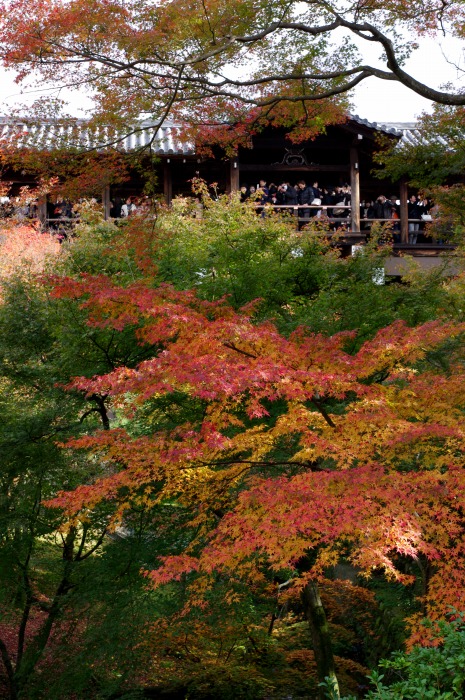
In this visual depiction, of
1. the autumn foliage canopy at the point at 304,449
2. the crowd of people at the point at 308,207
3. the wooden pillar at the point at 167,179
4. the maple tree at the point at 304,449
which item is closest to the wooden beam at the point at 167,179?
the wooden pillar at the point at 167,179

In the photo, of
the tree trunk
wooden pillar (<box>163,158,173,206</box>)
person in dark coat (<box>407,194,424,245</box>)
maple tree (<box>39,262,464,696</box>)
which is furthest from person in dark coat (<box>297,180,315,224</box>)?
the tree trunk

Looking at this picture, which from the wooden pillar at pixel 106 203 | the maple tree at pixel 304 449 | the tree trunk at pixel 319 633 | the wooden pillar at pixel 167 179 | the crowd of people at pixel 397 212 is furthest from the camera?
the crowd of people at pixel 397 212

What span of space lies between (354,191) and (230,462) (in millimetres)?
12716

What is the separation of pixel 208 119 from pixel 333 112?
6.45ft

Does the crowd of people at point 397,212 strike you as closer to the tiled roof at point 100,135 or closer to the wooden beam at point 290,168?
the wooden beam at point 290,168

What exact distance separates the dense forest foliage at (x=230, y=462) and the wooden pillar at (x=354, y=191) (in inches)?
140

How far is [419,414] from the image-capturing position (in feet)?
25.1

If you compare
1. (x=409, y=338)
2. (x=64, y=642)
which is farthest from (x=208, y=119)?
(x=64, y=642)

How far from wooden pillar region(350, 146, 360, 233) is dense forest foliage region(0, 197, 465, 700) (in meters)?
3.55

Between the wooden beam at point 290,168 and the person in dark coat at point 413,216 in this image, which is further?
the person in dark coat at point 413,216

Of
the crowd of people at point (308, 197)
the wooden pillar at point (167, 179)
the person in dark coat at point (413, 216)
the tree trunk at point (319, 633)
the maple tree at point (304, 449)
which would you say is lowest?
the tree trunk at point (319, 633)

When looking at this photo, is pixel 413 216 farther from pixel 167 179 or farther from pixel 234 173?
pixel 167 179

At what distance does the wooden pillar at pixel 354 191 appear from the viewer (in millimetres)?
18906

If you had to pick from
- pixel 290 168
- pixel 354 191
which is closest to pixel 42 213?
pixel 290 168
